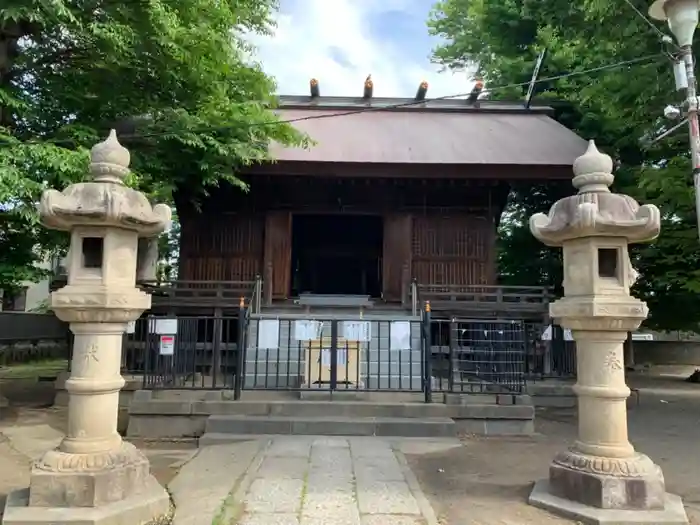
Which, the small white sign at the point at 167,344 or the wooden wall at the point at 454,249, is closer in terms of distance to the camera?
the small white sign at the point at 167,344

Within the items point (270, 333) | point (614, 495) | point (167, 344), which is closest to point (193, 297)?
point (167, 344)

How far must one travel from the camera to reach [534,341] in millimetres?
9570

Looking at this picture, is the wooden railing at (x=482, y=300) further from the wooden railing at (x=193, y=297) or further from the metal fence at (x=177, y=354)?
the metal fence at (x=177, y=354)

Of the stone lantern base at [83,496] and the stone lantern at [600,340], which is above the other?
the stone lantern at [600,340]

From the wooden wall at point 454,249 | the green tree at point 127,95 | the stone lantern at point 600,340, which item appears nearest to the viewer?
the stone lantern at point 600,340

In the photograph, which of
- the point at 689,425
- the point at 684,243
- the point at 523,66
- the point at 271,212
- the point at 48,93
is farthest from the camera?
the point at 523,66

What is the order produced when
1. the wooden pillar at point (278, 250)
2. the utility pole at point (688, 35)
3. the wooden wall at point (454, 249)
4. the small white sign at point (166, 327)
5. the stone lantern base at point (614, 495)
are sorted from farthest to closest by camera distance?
the wooden wall at point (454, 249) < the wooden pillar at point (278, 250) < the small white sign at point (166, 327) < the utility pole at point (688, 35) < the stone lantern base at point (614, 495)

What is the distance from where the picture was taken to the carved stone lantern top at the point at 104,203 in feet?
13.8

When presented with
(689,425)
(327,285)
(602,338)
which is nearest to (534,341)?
(689,425)

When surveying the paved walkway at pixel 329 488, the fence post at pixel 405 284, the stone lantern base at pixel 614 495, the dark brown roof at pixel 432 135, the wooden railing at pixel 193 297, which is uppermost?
the dark brown roof at pixel 432 135

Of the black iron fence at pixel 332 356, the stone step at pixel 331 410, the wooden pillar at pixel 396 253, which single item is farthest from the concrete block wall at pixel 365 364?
the wooden pillar at pixel 396 253

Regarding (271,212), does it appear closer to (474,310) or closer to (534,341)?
(474,310)

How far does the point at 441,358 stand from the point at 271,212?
5.09 m

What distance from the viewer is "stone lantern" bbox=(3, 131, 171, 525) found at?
396cm
